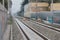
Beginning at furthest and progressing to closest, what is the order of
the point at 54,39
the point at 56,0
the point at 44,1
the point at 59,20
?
the point at 44,1, the point at 56,0, the point at 59,20, the point at 54,39

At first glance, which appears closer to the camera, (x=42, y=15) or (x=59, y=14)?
(x=59, y=14)

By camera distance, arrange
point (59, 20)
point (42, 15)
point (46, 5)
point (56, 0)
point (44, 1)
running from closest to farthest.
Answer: point (59, 20)
point (42, 15)
point (56, 0)
point (46, 5)
point (44, 1)

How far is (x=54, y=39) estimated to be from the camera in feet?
40.3

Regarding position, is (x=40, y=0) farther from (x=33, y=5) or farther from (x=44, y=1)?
(x=33, y=5)

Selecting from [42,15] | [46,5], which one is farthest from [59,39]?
[46,5]

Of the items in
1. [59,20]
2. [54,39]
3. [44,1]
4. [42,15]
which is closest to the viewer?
[54,39]

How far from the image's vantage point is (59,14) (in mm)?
29938

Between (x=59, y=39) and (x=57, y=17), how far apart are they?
18.1m

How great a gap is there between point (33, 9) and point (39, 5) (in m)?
2.20

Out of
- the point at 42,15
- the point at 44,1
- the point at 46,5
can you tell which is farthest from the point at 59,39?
the point at 44,1

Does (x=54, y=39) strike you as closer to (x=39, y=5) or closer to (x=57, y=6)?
(x=57, y=6)

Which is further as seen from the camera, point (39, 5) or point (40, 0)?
point (40, 0)

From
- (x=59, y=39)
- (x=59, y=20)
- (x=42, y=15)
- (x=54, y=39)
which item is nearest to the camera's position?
(x=59, y=39)

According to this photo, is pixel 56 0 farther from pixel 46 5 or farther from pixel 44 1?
pixel 44 1
